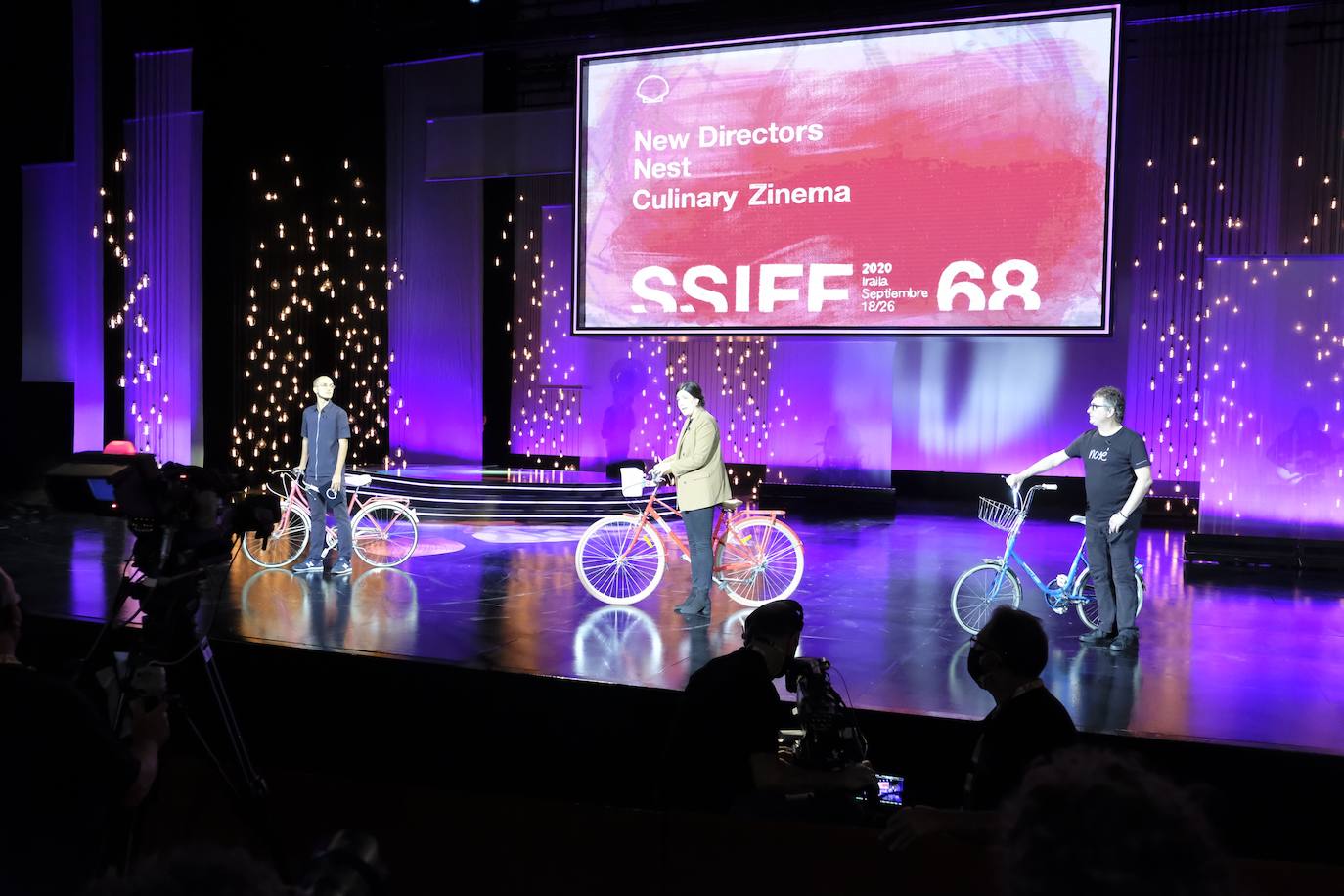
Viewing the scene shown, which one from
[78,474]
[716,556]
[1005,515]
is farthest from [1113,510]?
[78,474]

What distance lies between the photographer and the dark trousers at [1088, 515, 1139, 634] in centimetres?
600

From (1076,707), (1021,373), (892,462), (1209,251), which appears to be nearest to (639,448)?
(892,462)

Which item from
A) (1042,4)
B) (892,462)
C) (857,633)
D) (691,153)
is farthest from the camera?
(892,462)

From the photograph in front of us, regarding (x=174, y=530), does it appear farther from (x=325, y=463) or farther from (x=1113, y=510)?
(x=1113, y=510)

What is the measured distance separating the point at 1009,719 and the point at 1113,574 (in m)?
4.01

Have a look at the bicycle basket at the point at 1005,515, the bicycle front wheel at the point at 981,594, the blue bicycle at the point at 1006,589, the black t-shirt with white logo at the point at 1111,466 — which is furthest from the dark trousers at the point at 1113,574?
the bicycle front wheel at the point at 981,594

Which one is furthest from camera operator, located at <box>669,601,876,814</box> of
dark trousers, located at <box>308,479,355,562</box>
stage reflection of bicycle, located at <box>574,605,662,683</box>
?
dark trousers, located at <box>308,479,355,562</box>

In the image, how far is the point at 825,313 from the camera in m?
9.30

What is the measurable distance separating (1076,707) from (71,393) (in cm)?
1257

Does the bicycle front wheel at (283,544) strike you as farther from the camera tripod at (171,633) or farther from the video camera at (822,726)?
the video camera at (822,726)

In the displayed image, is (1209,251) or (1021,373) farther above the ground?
(1209,251)

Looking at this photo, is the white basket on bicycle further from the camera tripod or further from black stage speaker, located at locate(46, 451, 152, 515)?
black stage speaker, located at locate(46, 451, 152, 515)

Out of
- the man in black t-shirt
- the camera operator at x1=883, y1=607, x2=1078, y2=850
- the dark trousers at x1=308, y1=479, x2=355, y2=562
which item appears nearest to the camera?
the camera operator at x1=883, y1=607, x2=1078, y2=850

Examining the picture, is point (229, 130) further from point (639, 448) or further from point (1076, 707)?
point (1076, 707)
